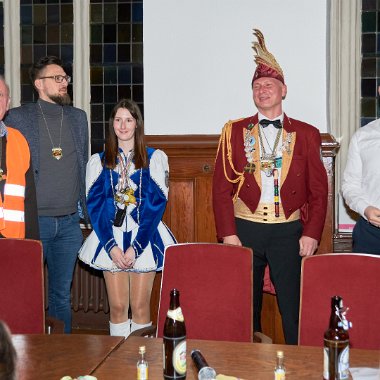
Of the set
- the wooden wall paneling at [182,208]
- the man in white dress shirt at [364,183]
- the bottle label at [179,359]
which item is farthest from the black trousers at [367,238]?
the bottle label at [179,359]

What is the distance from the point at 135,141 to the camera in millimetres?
3529

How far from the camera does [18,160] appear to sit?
3133mm

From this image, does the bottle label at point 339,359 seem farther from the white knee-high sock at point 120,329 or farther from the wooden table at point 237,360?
the white knee-high sock at point 120,329

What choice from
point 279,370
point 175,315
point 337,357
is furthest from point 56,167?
point 337,357

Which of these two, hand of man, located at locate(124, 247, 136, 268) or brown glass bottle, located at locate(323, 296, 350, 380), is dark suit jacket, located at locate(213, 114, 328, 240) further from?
brown glass bottle, located at locate(323, 296, 350, 380)


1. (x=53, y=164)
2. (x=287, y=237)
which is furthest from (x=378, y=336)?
(x=53, y=164)

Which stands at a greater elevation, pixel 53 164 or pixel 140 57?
pixel 140 57

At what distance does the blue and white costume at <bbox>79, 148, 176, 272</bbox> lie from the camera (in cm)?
344

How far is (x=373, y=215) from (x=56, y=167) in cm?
171

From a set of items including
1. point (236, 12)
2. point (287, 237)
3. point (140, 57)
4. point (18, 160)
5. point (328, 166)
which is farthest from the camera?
point (140, 57)

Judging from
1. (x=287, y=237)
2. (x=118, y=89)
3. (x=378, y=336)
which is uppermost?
(x=118, y=89)

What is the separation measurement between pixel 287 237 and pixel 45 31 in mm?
2715

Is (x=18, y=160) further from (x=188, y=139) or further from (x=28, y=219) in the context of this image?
(x=188, y=139)

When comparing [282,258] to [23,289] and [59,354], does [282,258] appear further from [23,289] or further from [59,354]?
[59,354]
